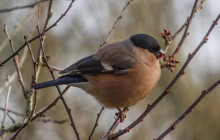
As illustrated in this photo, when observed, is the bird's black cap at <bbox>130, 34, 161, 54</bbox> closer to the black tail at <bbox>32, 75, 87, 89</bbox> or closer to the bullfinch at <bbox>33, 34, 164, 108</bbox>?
the bullfinch at <bbox>33, 34, 164, 108</bbox>

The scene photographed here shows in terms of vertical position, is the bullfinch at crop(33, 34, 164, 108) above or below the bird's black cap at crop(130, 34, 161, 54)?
below

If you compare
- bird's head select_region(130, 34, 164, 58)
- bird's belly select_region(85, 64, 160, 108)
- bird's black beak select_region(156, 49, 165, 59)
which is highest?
bird's head select_region(130, 34, 164, 58)

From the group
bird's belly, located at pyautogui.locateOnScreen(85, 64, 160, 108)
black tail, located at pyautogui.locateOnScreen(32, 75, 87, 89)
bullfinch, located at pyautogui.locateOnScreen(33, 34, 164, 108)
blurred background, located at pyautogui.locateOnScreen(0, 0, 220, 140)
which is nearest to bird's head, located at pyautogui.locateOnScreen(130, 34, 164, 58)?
bullfinch, located at pyautogui.locateOnScreen(33, 34, 164, 108)

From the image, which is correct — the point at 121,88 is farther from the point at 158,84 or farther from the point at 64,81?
the point at 158,84

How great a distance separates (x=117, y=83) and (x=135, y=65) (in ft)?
1.07

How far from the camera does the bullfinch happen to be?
4.59 metres

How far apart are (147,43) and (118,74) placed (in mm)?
580

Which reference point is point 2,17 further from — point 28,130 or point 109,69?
point 109,69

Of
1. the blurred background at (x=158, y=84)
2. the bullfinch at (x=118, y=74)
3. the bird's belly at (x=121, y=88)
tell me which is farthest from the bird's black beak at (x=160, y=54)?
the blurred background at (x=158, y=84)

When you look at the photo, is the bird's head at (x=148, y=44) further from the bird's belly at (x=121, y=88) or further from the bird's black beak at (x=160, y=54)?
the bird's belly at (x=121, y=88)

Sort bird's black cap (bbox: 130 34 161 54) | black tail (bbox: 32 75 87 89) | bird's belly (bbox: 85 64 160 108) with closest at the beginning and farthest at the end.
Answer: black tail (bbox: 32 75 87 89) < bird's belly (bbox: 85 64 160 108) < bird's black cap (bbox: 130 34 161 54)

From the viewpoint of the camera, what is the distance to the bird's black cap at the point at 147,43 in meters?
4.87

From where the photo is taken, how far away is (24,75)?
26.4 feet

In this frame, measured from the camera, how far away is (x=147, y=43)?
496cm
